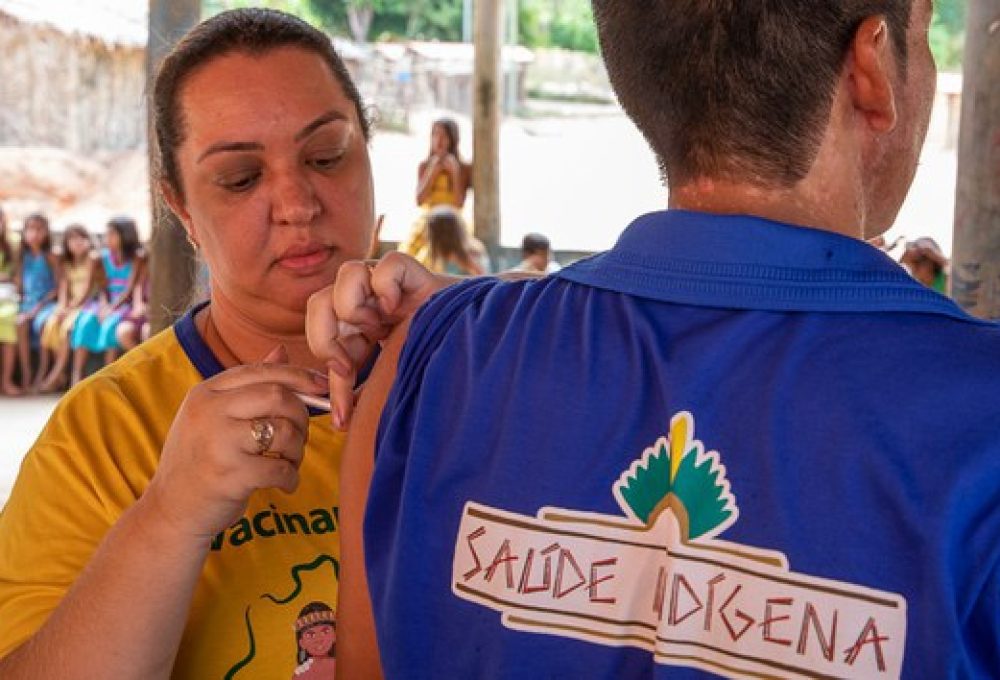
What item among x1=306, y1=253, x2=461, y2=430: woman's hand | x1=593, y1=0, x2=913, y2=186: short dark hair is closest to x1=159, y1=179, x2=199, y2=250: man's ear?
x1=306, y1=253, x2=461, y2=430: woman's hand

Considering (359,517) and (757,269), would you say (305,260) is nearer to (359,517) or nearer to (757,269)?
(359,517)

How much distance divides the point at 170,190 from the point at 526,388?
121 centimetres

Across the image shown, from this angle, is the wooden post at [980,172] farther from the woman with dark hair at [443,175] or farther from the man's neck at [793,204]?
the woman with dark hair at [443,175]

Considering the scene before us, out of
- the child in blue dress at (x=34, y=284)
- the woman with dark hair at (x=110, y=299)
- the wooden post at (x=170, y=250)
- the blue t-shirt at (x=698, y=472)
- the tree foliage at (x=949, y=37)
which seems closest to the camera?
the blue t-shirt at (x=698, y=472)

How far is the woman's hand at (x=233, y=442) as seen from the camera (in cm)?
158

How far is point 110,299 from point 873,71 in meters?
10.4

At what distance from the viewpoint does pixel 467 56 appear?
23.1 meters

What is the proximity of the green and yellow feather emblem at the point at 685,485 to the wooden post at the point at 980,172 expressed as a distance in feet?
7.29

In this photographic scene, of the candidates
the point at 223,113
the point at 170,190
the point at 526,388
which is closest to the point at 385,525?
the point at 526,388

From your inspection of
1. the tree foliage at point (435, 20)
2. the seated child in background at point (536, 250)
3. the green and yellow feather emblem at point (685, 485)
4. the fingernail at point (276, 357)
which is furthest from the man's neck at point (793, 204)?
the tree foliage at point (435, 20)

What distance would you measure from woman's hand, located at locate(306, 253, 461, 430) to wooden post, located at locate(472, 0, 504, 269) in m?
10.6

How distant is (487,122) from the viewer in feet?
39.4

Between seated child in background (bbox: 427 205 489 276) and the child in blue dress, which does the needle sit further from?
the child in blue dress

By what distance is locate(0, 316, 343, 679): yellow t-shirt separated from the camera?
1.82 metres
